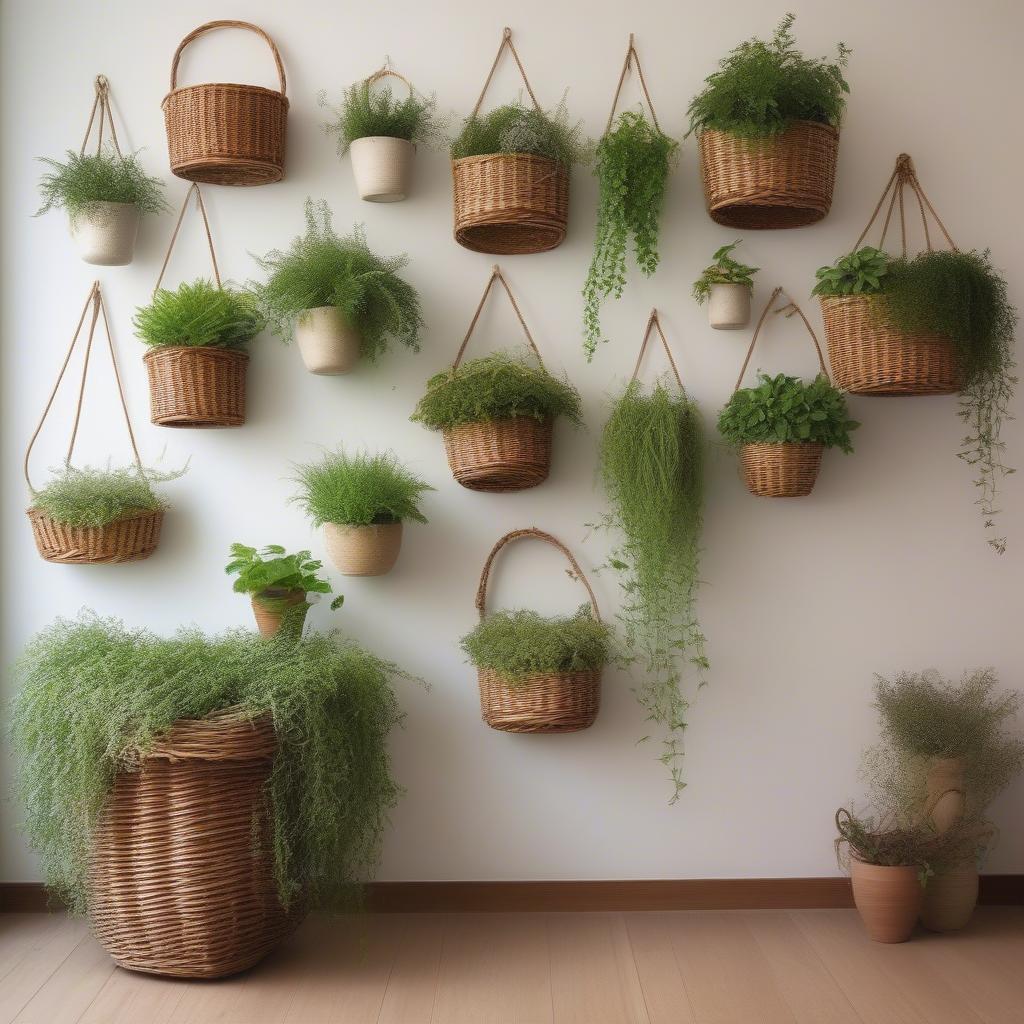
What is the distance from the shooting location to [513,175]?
10.2ft

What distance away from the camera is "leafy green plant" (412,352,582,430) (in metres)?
3.06

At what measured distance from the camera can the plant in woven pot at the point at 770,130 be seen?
10.0ft

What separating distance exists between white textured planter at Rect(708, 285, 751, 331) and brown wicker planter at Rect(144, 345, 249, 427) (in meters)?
1.40

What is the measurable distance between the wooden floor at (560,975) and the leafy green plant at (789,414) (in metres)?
1.41

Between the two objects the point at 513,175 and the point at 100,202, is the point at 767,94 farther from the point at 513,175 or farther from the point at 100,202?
the point at 100,202

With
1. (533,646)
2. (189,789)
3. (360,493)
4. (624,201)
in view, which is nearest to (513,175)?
(624,201)

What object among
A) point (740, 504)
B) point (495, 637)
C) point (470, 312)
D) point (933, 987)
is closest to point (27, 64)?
point (470, 312)

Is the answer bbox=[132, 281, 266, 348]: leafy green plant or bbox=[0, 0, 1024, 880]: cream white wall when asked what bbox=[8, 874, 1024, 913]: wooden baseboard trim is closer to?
bbox=[0, 0, 1024, 880]: cream white wall

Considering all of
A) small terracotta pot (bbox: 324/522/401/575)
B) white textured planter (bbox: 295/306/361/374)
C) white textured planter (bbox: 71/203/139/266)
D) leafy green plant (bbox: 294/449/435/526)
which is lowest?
small terracotta pot (bbox: 324/522/401/575)

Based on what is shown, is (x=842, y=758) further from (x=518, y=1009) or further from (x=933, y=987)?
(x=518, y=1009)

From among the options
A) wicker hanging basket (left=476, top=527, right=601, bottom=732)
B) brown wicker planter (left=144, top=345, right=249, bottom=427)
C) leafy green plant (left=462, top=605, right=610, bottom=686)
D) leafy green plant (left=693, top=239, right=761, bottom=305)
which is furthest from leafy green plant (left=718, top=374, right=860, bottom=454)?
brown wicker planter (left=144, top=345, right=249, bottom=427)

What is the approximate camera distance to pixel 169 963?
2844 millimetres

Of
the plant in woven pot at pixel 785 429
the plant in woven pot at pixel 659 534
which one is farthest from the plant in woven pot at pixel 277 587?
the plant in woven pot at pixel 785 429

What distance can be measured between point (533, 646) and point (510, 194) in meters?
1.26
